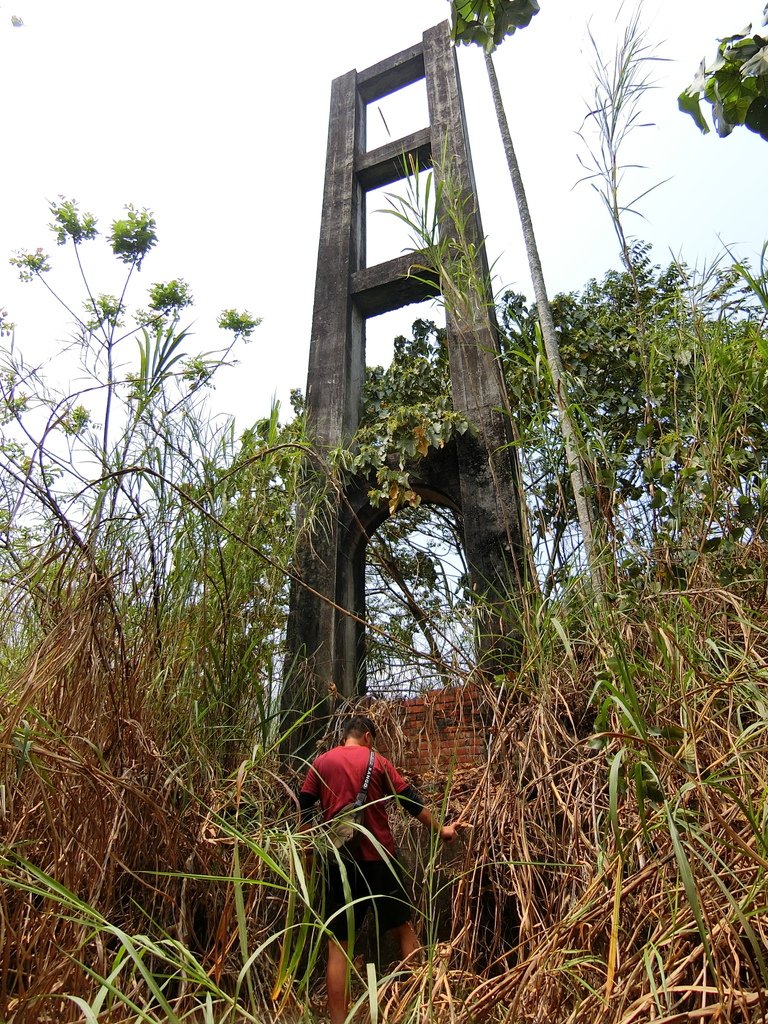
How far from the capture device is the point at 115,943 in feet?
6.20

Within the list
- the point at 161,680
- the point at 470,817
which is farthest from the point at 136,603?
the point at 470,817

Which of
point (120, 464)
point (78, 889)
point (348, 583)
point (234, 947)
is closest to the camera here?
point (78, 889)

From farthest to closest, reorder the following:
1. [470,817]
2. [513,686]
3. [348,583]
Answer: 1. [348,583]
2. [513,686]
3. [470,817]

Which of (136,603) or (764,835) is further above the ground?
(136,603)

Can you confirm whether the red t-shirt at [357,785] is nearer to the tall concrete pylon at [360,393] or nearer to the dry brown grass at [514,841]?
the dry brown grass at [514,841]

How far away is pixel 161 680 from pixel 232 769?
496mm

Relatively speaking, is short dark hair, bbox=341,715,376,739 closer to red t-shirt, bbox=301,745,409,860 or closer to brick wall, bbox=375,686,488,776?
red t-shirt, bbox=301,745,409,860

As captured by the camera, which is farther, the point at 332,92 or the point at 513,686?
the point at 332,92

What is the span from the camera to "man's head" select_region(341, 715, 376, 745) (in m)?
2.90

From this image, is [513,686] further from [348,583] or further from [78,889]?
[348,583]


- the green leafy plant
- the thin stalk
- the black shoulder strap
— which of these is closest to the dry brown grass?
the black shoulder strap

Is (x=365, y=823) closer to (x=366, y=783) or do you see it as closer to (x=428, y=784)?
(x=366, y=783)

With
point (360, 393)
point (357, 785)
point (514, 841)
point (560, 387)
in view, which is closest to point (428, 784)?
point (357, 785)

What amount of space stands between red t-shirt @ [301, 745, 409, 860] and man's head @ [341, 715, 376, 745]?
0.38ft
